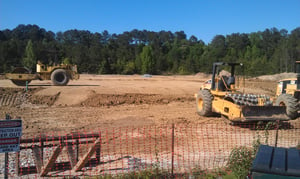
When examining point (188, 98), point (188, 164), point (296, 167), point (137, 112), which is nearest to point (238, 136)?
point (188, 164)

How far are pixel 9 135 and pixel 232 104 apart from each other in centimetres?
786

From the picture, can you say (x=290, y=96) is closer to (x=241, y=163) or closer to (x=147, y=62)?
(x=241, y=163)

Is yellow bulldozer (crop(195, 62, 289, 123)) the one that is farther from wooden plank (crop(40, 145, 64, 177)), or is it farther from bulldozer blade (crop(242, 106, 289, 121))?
wooden plank (crop(40, 145, 64, 177))

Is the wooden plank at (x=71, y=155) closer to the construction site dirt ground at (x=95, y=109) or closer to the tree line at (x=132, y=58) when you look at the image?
the construction site dirt ground at (x=95, y=109)

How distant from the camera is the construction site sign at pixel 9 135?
430 cm

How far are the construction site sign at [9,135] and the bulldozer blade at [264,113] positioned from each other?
734cm

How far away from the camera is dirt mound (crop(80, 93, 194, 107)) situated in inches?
691

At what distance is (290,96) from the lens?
11.4m

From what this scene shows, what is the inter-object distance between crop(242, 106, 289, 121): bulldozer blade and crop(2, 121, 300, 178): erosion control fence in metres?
0.54

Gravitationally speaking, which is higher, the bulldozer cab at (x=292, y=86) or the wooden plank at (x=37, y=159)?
the bulldozer cab at (x=292, y=86)

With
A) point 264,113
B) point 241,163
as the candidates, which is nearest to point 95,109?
point 264,113

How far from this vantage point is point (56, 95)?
18.5 meters

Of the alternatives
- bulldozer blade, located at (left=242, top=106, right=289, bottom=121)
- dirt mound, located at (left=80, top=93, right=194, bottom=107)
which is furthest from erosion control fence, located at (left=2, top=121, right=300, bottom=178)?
dirt mound, located at (left=80, top=93, right=194, bottom=107)

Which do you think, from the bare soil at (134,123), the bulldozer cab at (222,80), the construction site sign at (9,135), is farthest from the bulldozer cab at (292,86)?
the construction site sign at (9,135)
